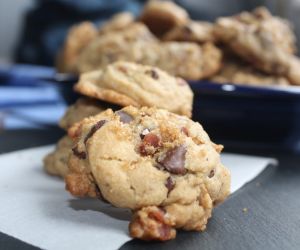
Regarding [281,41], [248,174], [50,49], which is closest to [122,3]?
[50,49]

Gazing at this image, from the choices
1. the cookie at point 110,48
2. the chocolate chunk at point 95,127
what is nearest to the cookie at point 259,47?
the cookie at point 110,48

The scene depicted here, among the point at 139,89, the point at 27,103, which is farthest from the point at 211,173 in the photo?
the point at 27,103

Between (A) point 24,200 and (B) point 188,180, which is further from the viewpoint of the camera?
(A) point 24,200

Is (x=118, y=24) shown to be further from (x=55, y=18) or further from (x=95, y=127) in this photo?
(x=55, y=18)

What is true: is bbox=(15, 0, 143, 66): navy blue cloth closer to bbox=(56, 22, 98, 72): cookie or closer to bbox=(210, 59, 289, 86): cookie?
bbox=(56, 22, 98, 72): cookie

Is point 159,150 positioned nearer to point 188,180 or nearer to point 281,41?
point 188,180

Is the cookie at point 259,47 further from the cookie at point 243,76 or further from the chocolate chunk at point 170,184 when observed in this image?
the chocolate chunk at point 170,184

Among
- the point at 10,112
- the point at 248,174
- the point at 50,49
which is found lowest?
the point at 50,49
